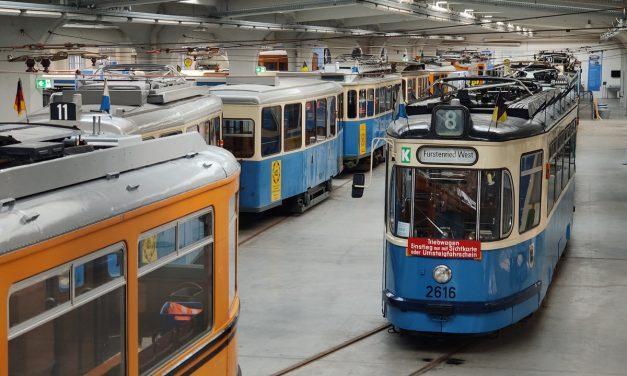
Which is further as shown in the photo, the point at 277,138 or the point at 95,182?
the point at 277,138

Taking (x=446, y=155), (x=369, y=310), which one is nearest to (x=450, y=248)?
(x=446, y=155)

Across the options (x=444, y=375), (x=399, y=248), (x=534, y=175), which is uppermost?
(x=534, y=175)

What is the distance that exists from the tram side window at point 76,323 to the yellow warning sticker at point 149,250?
0.86 feet

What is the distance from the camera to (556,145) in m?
12.6

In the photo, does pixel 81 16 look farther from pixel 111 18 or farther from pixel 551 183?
pixel 551 183

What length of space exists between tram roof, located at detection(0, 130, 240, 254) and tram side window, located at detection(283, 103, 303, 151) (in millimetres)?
12214

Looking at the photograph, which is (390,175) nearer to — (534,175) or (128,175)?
(534,175)

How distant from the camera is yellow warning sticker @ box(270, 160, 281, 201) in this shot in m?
18.8

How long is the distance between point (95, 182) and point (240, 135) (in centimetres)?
1317

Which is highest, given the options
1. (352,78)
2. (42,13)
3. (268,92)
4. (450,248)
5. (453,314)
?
(42,13)

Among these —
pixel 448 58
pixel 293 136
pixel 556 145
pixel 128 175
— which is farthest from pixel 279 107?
pixel 448 58

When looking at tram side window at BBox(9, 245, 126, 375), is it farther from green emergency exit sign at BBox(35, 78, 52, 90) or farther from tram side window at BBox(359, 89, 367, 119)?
green emergency exit sign at BBox(35, 78, 52, 90)

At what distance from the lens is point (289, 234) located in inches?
714

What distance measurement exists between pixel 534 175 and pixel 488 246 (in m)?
1.12
